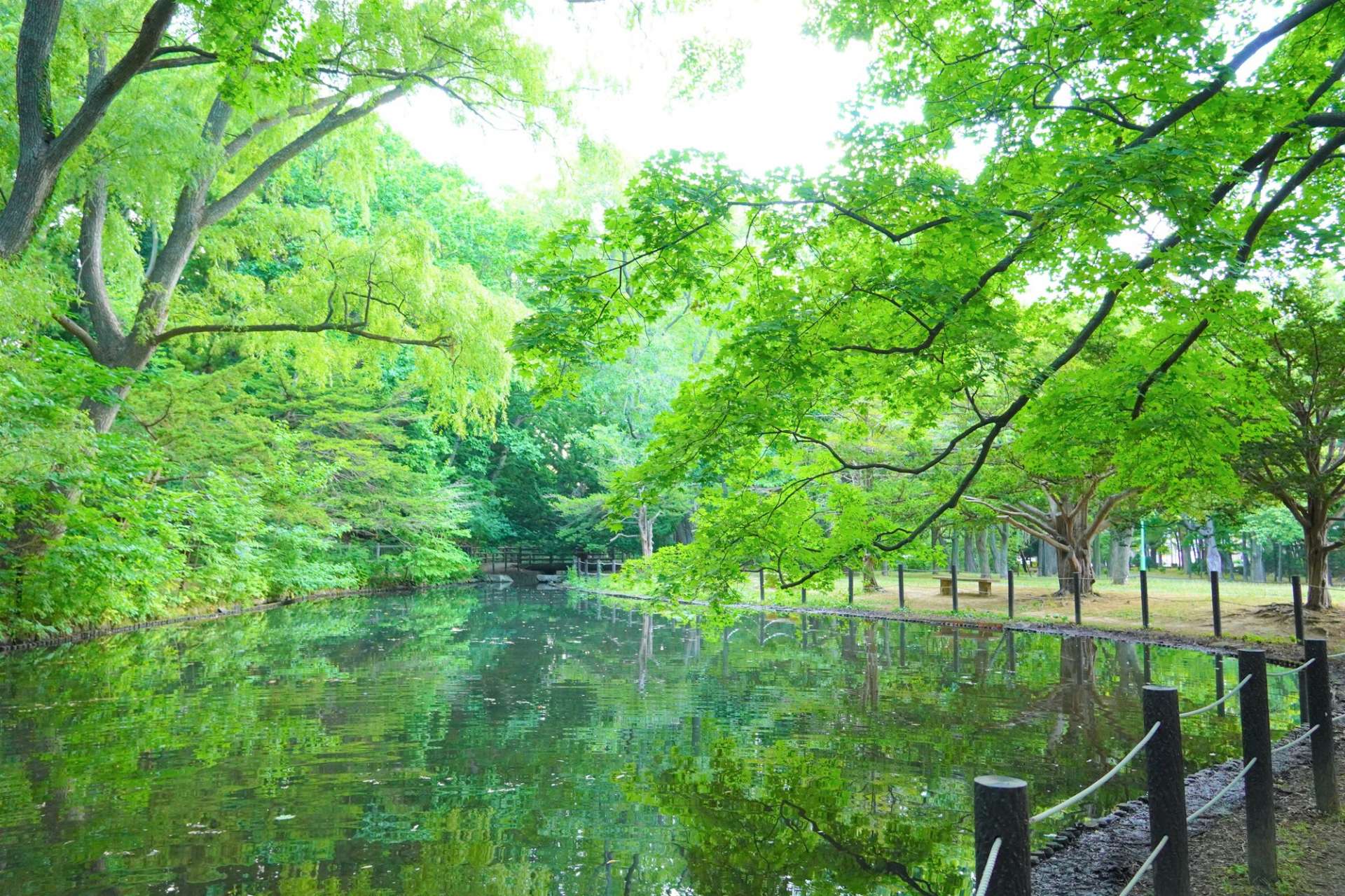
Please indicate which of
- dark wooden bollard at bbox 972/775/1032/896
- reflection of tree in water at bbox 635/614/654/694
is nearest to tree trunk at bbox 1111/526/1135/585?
reflection of tree in water at bbox 635/614/654/694

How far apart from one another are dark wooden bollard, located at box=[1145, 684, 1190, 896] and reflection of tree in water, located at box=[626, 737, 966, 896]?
3.43ft

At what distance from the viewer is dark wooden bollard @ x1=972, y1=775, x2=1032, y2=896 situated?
2064mm

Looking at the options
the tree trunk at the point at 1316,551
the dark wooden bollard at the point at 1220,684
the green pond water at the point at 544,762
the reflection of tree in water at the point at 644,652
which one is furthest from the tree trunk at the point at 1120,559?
the dark wooden bollard at the point at 1220,684

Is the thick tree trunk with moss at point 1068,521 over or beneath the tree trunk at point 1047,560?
over

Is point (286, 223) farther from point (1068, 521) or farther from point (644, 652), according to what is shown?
point (1068, 521)

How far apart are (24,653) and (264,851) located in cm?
1019

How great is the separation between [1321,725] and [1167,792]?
207 cm

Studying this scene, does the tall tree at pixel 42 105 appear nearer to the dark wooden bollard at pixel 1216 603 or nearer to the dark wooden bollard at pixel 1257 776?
the dark wooden bollard at pixel 1257 776

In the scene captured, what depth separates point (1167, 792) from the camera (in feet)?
10.5

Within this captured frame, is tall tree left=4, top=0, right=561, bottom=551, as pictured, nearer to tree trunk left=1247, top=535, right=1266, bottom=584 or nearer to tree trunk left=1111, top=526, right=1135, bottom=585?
tree trunk left=1111, top=526, right=1135, bottom=585

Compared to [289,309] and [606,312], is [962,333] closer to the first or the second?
[606,312]

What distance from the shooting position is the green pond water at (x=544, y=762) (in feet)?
13.6

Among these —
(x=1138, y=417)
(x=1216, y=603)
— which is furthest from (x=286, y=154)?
(x=1216, y=603)

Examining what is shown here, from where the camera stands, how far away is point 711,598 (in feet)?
22.8
